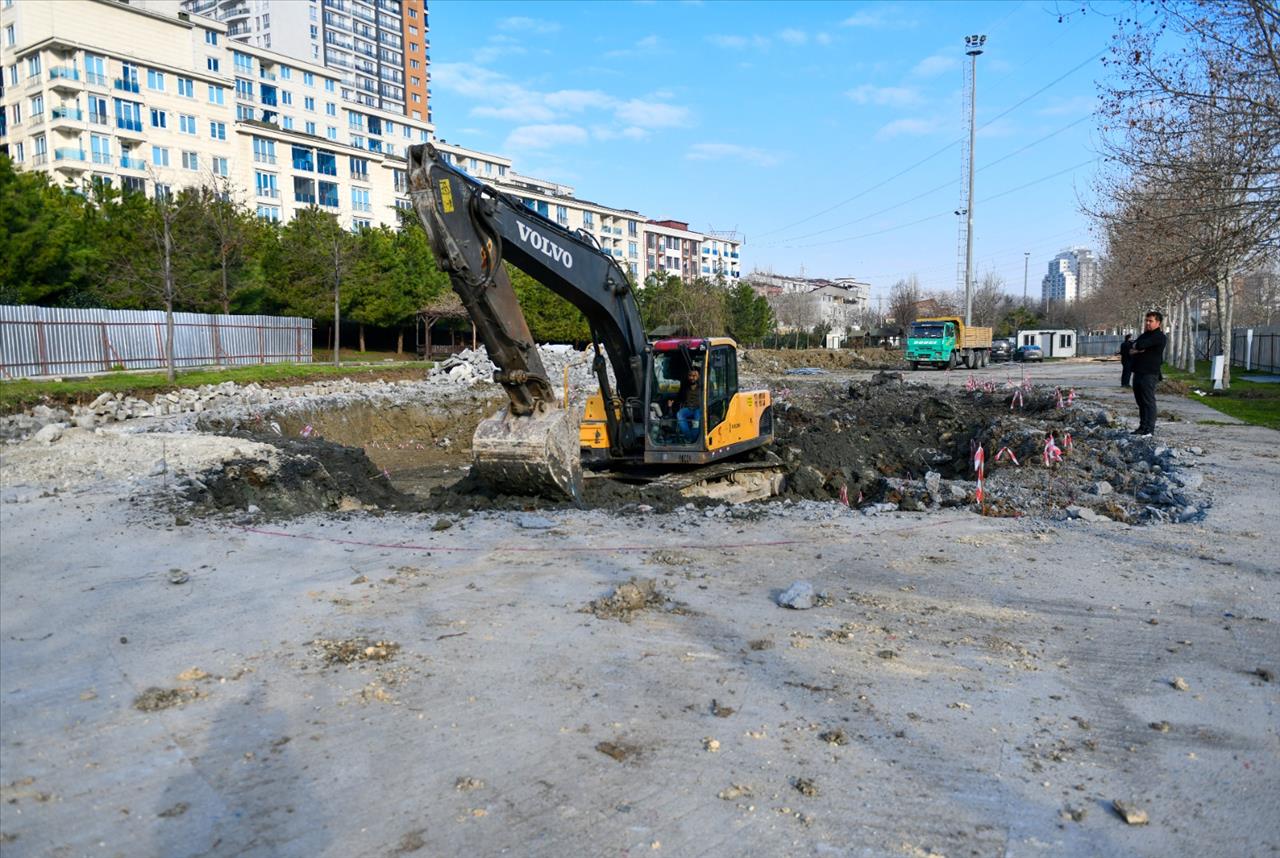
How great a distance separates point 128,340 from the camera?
2644 cm

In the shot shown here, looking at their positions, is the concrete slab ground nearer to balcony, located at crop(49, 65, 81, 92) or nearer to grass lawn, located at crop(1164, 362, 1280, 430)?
grass lawn, located at crop(1164, 362, 1280, 430)

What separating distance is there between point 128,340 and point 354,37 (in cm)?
8550

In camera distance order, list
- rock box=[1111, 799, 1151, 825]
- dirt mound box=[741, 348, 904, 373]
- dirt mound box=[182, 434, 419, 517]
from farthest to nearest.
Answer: dirt mound box=[741, 348, 904, 373], dirt mound box=[182, 434, 419, 517], rock box=[1111, 799, 1151, 825]

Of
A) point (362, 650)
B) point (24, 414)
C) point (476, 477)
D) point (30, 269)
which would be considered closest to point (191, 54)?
point (30, 269)

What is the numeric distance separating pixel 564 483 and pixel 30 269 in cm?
2704

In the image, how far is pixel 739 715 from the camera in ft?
13.8

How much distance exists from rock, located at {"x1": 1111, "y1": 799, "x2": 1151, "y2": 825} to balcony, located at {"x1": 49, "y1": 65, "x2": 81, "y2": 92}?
58497mm

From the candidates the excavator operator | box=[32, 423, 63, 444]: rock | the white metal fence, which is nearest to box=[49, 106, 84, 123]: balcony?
the white metal fence

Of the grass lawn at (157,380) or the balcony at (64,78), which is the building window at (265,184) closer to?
the balcony at (64,78)

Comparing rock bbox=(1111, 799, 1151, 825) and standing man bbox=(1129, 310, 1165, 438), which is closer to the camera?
rock bbox=(1111, 799, 1151, 825)

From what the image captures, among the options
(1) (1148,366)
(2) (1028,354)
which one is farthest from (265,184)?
(1) (1148,366)

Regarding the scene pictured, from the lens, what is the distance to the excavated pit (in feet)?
30.4

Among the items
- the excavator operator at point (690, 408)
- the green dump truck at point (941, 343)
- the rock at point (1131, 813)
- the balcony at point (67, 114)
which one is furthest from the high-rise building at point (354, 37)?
the rock at point (1131, 813)

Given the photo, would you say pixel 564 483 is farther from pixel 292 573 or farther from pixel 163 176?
pixel 163 176
